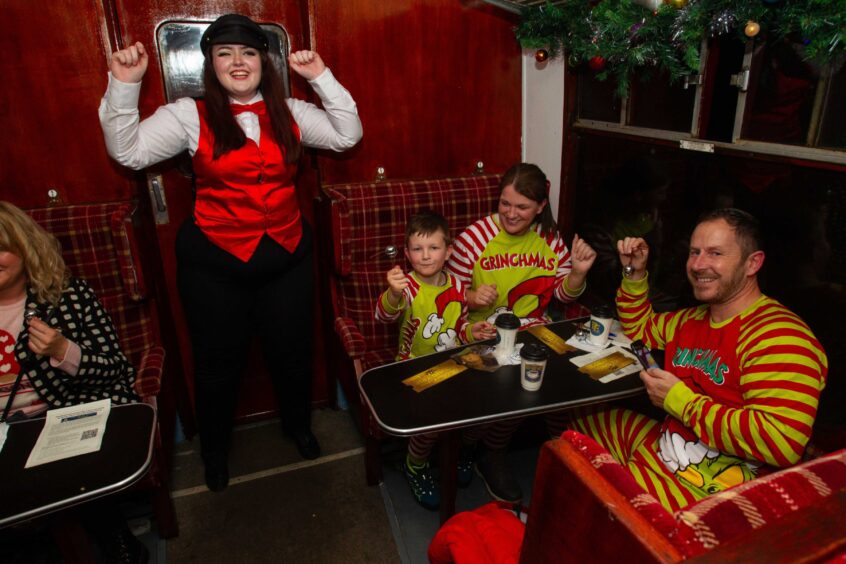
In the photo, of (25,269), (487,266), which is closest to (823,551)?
(487,266)

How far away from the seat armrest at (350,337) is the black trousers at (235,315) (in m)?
0.15

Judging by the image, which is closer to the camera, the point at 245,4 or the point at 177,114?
the point at 177,114

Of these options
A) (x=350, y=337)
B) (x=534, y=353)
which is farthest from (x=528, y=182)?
(x=350, y=337)

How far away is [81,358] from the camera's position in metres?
1.81

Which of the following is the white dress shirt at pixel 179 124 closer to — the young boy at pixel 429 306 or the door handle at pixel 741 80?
the young boy at pixel 429 306

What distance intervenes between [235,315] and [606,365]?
1.52 meters

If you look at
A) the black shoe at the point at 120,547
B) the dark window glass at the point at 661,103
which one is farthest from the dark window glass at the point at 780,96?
the black shoe at the point at 120,547

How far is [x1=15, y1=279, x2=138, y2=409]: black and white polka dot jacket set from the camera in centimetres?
180

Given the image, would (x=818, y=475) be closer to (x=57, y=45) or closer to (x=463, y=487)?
(x=463, y=487)

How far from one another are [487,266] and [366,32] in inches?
48.2

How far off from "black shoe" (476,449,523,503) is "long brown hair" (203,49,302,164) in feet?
5.15

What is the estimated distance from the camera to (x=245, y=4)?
2336 millimetres

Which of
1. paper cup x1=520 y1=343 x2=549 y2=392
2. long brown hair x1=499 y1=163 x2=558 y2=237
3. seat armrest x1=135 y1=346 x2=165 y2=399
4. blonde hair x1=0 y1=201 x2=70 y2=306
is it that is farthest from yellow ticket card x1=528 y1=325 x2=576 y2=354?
blonde hair x1=0 y1=201 x2=70 y2=306

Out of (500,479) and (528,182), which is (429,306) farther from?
(500,479)
